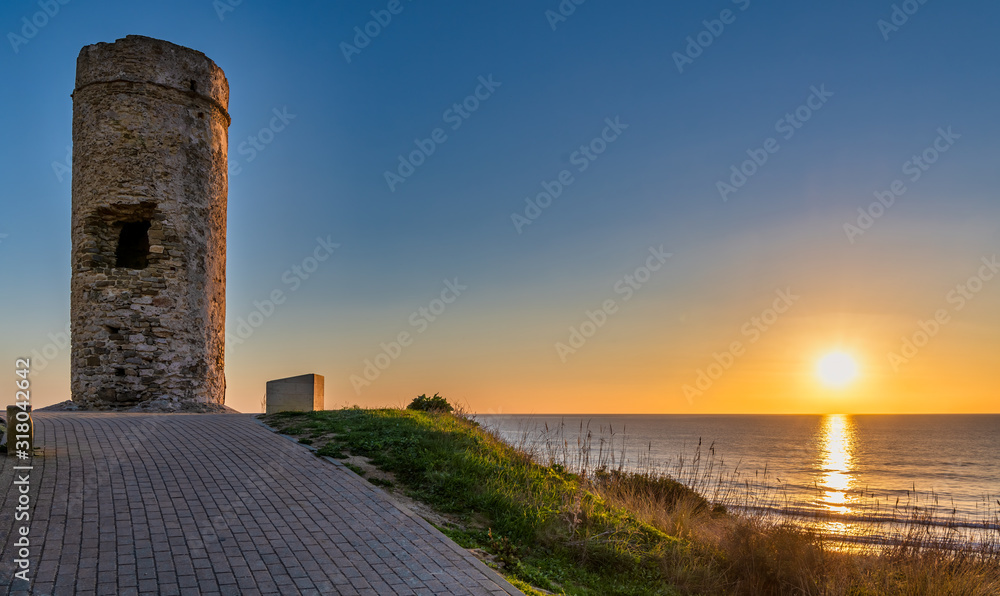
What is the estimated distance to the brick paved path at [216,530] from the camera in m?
5.31

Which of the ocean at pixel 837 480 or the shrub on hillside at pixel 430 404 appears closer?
the ocean at pixel 837 480

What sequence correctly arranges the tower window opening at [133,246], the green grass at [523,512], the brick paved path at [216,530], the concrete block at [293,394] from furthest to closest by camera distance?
the tower window opening at [133,246], the concrete block at [293,394], the green grass at [523,512], the brick paved path at [216,530]

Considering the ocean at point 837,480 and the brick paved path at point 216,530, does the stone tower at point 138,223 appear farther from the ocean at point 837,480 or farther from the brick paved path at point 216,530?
the ocean at point 837,480

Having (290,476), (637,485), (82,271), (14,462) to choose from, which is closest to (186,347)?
(82,271)

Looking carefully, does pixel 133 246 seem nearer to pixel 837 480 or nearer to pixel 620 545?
pixel 620 545

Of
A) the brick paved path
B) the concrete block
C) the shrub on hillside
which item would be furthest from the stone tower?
the brick paved path

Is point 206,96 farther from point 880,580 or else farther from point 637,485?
point 880,580

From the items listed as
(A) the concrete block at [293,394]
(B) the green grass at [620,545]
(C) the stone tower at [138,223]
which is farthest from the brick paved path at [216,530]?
(C) the stone tower at [138,223]

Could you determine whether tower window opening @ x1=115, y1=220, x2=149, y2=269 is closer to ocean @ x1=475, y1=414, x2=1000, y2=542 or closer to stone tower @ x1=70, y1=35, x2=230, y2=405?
stone tower @ x1=70, y1=35, x2=230, y2=405

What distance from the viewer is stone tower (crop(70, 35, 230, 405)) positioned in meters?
17.6

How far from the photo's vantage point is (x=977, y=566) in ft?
25.7

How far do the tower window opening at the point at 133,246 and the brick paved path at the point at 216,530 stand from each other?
436 inches

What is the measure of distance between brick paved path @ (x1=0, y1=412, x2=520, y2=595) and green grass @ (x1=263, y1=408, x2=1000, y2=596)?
744mm

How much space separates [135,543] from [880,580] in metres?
8.25
